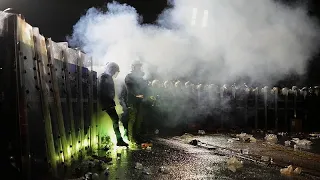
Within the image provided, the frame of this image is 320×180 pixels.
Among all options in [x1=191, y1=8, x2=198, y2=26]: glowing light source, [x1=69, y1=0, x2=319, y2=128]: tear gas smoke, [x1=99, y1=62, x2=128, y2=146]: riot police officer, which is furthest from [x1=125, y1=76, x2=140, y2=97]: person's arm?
[x1=191, y1=8, x2=198, y2=26]: glowing light source

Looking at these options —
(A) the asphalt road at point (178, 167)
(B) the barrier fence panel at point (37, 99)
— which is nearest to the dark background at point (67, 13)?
→ (B) the barrier fence panel at point (37, 99)

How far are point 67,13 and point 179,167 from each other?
54.3 feet

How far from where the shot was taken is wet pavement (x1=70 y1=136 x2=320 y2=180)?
554cm

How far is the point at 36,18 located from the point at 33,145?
15971mm

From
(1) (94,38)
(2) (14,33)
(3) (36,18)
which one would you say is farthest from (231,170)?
(3) (36,18)

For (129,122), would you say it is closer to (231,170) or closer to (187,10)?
(231,170)

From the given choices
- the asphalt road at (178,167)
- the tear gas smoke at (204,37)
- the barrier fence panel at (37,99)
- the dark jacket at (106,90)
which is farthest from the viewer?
the tear gas smoke at (204,37)

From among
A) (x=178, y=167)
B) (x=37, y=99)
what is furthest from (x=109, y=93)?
(x=37, y=99)

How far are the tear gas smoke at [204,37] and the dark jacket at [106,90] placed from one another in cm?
514

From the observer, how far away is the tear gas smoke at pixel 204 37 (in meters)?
15.9

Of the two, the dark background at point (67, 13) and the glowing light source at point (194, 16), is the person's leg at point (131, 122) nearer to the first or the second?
the glowing light source at point (194, 16)

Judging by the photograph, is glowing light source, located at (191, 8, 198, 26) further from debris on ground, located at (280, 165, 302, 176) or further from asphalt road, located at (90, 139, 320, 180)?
debris on ground, located at (280, 165, 302, 176)

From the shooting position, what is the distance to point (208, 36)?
58.6 feet

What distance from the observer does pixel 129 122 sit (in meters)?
9.96
